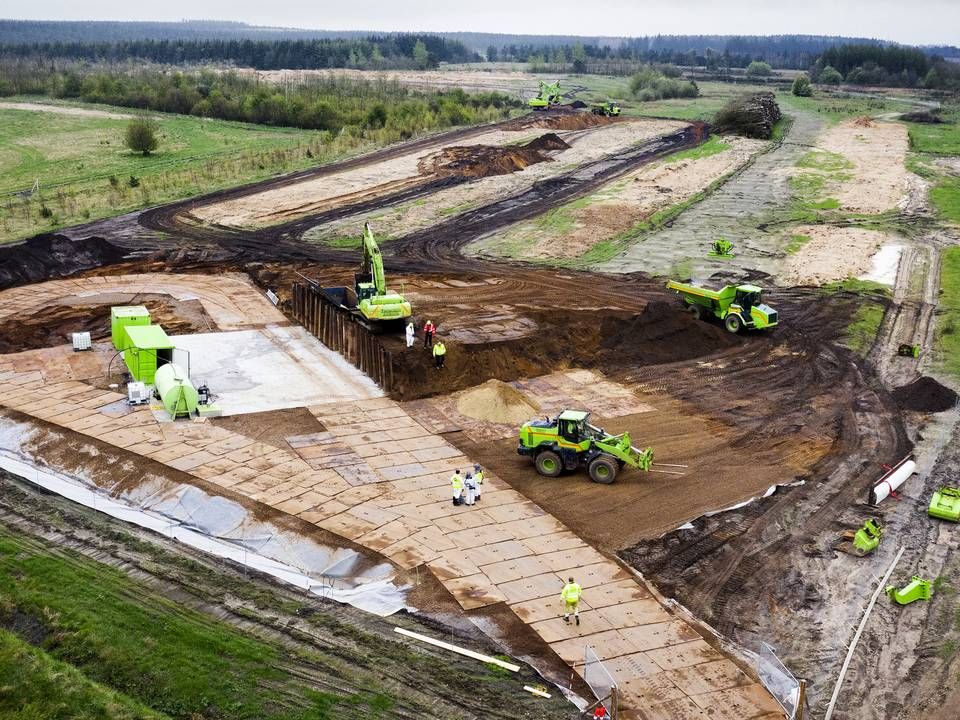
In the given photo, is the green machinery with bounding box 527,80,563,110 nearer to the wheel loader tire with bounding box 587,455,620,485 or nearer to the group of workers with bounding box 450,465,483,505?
the wheel loader tire with bounding box 587,455,620,485

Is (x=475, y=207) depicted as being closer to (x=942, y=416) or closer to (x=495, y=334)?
(x=495, y=334)

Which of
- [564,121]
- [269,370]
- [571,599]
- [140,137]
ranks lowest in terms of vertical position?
[269,370]

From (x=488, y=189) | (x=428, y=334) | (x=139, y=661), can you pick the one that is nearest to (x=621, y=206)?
(x=488, y=189)

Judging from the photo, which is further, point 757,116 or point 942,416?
point 757,116

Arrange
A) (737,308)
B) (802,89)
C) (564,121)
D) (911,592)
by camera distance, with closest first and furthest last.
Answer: (911,592)
(737,308)
(564,121)
(802,89)

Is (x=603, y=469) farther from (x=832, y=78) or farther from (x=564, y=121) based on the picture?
(x=832, y=78)

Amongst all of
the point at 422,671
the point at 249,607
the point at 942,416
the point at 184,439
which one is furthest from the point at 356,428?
the point at 942,416
